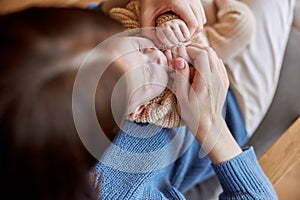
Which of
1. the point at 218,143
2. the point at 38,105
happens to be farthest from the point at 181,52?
the point at 38,105

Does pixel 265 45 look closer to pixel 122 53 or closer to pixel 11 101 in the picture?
pixel 122 53

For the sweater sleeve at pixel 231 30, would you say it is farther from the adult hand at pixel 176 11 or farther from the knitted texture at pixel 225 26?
the adult hand at pixel 176 11

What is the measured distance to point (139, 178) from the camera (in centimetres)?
61

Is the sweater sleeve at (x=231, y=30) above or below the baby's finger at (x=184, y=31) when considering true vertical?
below

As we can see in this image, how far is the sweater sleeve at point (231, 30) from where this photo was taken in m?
0.74

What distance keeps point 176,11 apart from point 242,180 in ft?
0.88

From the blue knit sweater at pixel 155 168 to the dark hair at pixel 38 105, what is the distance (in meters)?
0.20

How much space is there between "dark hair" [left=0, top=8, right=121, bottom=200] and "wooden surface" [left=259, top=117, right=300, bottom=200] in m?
0.48

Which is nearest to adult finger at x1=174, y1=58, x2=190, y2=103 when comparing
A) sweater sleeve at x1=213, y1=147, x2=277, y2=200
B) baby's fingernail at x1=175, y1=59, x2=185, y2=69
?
baby's fingernail at x1=175, y1=59, x2=185, y2=69

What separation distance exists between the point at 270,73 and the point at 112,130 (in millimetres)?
459

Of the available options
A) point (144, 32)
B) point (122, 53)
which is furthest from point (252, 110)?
point (122, 53)

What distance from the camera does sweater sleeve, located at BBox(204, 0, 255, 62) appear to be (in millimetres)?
740

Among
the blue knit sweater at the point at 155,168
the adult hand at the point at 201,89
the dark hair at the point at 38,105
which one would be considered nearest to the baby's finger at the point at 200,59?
the adult hand at the point at 201,89

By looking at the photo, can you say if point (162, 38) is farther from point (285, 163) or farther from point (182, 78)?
point (285, 163)
